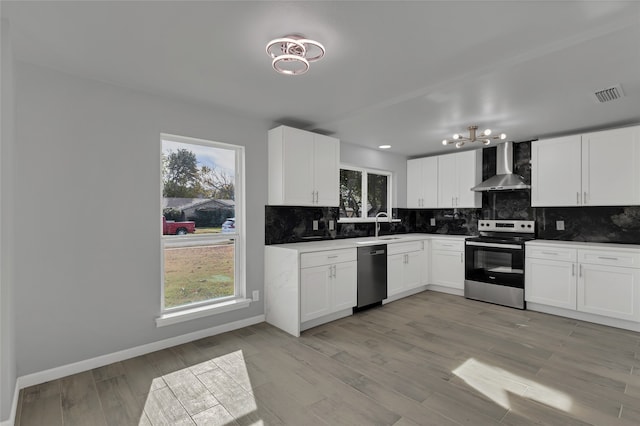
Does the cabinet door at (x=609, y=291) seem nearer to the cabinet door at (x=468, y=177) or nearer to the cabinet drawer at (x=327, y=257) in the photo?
the cabinet door at (x=468, y=177)

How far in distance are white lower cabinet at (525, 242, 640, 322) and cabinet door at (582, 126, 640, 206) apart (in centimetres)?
64

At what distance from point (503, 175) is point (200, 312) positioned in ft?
15.1

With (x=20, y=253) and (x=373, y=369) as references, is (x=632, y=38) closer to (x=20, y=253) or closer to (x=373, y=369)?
(x=373, y=369)

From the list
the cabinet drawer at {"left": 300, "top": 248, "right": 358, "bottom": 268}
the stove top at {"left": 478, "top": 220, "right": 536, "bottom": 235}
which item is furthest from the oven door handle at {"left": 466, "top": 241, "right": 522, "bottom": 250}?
the cabinet drawer at {"left": 300, "top": 248, "right": 358, "bottom": 268}

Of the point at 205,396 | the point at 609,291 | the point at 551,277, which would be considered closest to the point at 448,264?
the point at 551,277

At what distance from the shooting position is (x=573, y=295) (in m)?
3.79

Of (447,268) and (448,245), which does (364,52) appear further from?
(447,268)

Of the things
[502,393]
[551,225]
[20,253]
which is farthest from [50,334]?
[551,225]

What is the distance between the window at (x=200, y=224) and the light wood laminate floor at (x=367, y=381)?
523 millimetres

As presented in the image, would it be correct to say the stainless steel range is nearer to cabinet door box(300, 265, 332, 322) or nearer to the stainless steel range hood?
the stainless steel range hood

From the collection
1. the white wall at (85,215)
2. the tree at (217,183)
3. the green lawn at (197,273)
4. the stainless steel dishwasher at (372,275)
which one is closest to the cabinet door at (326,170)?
the stainless steel dishwasher at (372,275)

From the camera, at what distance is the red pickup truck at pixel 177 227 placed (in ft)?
10.2

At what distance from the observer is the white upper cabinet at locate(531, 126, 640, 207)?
11.9 feet

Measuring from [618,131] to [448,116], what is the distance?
6.99 feet
